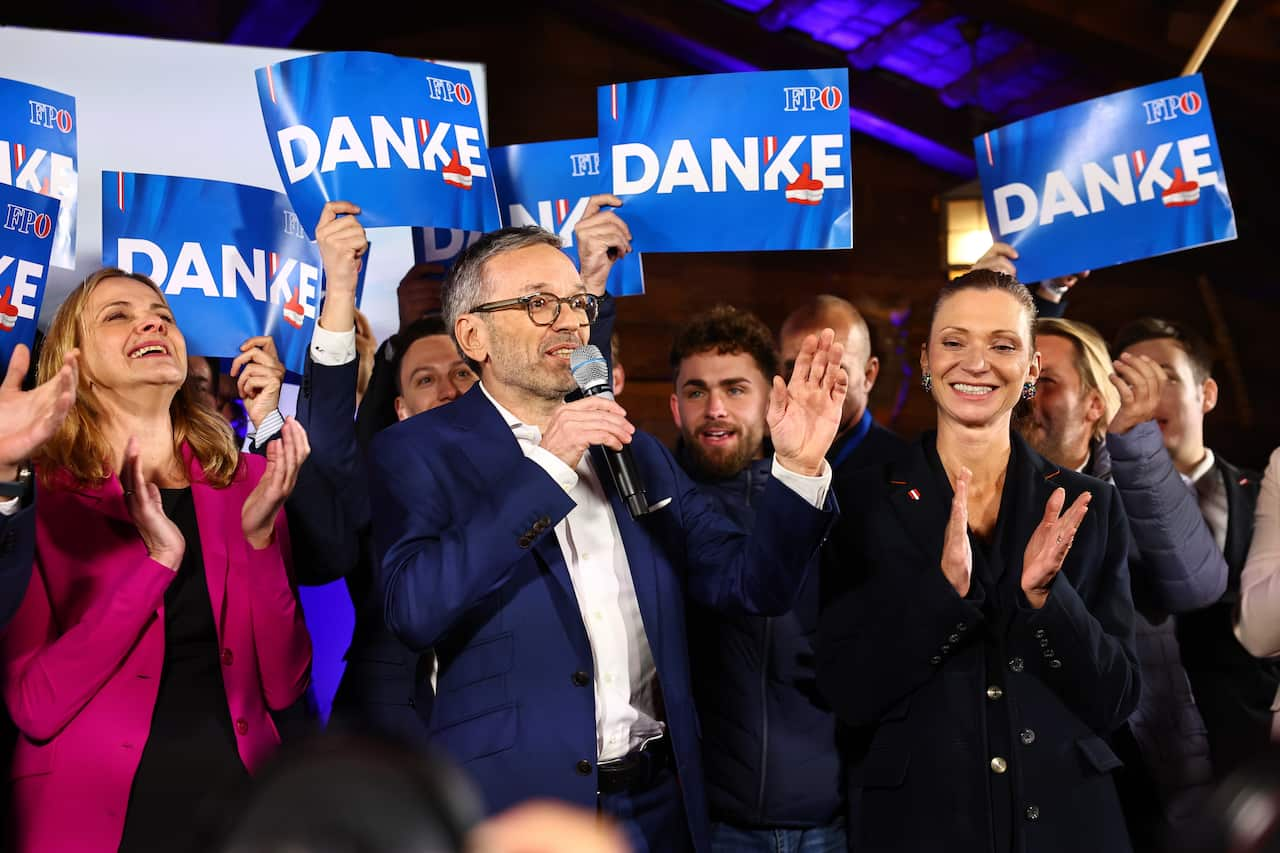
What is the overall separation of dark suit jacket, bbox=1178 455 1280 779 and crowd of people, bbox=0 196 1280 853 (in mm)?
11

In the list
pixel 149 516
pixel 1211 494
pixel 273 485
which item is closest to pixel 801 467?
pixel 273 485

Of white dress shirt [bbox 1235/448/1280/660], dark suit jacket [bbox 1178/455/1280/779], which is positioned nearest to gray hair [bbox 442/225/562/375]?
white dress shirt [bbox 1235/448/1280/660]

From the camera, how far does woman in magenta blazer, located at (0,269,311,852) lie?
2.03m

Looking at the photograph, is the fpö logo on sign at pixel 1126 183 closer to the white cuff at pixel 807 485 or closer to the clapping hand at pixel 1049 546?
the clapping hand at pixel 1049 546

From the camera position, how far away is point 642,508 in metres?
1.87

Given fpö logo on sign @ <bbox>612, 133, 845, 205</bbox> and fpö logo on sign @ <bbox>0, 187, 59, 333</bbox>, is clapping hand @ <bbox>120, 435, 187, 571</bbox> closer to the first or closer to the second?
fpö logo on sign @ <bbox>0, 187, 59, 333</bbox>

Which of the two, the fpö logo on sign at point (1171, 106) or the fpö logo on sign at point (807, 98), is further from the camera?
the fpö logo on sign at point (1171, 106)

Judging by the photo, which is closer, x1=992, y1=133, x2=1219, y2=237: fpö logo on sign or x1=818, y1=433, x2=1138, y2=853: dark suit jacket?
x1=818, y1=433, x2=1138, y2=853: dark suit jacket

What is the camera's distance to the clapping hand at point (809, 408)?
199 centimetres

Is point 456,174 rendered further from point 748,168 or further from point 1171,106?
point 1171,106

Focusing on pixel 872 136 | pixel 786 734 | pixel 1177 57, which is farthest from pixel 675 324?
pixel 786 734

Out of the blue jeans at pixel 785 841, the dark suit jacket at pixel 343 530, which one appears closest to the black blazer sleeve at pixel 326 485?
the dark suit jacket at pixel 343 530

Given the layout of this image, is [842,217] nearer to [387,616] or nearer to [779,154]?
[779,154]

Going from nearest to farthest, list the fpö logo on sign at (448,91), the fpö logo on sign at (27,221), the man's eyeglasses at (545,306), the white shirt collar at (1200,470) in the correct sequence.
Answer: the man's eyeglasses at (545,306) → the fpö logo on sign at (27,221) → the white shirt collar at (1200,470) → the fpö logo on sign at (448,91)
